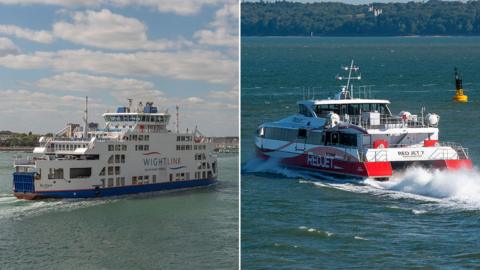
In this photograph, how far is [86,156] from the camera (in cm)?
1582

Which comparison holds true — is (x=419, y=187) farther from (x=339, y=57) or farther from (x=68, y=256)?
(x=339, y=57)

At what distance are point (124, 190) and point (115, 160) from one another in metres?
0.47

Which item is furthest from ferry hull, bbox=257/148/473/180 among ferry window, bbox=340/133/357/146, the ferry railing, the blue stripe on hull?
the blue stripe on hull

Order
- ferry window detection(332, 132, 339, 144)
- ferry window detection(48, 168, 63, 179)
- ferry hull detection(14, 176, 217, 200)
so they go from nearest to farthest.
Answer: ferry window detection(332, 132, 339, 144), ferry hull detection(14, 176, 217, 200), ferry window detection(48, 168, 63, 179)

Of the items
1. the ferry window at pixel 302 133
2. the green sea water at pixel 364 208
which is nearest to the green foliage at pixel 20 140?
the green sea water at pixel 364 208

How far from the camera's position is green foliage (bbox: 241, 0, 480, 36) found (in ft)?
34.2

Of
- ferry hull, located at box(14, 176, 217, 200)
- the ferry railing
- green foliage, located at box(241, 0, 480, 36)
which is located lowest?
ferry hull, located at box(14, 176, 217, 200)

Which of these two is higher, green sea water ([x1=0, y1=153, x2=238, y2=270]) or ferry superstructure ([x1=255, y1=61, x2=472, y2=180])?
ferry superstructure ([x1=255, y1=61, x2=472, y2=180])

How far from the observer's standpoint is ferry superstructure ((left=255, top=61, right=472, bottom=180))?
11.6 meters

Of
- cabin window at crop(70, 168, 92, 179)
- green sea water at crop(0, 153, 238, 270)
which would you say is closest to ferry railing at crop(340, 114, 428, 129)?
green sea water at crop(0, 153, 238, 270)

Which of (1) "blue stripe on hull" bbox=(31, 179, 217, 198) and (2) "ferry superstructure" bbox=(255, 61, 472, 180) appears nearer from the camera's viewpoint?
(2) "ferry superstructure" bbox=(255, 61, 472, 180)

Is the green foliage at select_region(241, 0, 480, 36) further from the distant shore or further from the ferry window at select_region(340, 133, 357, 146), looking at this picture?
the distant shore

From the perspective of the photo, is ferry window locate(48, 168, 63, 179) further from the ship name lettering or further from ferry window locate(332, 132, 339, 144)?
ferry window locate(332, 132, 339, 144)

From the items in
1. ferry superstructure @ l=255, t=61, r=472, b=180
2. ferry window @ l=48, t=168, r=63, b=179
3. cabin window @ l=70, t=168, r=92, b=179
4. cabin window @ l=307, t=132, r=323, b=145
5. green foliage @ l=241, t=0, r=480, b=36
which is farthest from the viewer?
cabin window @ l=70, t=168, r=92, b=179
